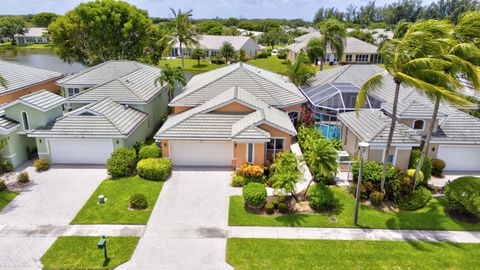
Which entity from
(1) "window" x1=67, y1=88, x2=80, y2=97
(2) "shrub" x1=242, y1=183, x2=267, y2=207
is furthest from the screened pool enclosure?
(1) "window" x1=67, y1=88, x2=80, y2=97

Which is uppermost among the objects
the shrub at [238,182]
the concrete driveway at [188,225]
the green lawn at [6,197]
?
the shrub at [238,182]

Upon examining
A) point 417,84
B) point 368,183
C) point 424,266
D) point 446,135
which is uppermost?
point 417,84

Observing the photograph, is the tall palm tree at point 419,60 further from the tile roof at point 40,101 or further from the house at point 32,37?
the house at point 32,37

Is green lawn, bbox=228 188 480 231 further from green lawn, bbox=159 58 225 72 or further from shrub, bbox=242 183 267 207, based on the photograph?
green lawn, bbox=159 58 225 72

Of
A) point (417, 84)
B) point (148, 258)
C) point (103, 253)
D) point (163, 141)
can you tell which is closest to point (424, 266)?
point (417, 84)

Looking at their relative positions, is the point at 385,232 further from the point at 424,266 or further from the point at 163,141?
the point at 163,141

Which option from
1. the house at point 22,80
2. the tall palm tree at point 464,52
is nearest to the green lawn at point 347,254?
the tall palm tree at point 464,52

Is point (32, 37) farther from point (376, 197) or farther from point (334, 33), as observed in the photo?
point (376, 197)
